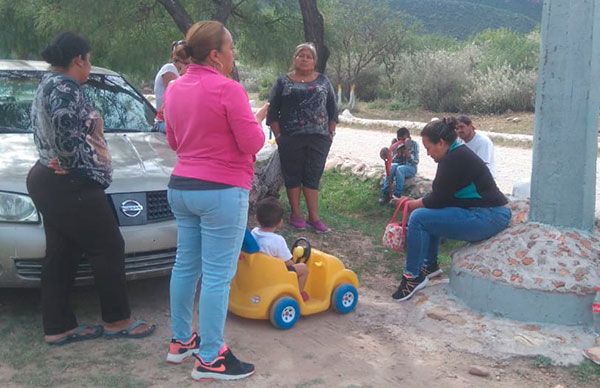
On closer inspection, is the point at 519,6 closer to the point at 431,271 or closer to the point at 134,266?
the point at 431,271

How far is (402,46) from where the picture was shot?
29422 mm

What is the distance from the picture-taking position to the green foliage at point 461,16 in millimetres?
60156

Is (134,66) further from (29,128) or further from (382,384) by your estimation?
(382,384)

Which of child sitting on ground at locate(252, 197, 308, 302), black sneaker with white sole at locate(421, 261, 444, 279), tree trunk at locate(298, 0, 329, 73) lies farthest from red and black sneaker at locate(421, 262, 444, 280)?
tree trunk at locate(298, 0, 329, 73)

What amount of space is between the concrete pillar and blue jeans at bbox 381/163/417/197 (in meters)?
3.87

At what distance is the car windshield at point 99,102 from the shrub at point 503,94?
17289mm

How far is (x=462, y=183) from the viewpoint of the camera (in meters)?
4.91

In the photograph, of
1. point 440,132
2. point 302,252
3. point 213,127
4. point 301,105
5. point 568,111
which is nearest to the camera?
point 213,127

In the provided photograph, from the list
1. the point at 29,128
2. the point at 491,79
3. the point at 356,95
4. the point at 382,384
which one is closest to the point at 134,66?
the point at 29,128

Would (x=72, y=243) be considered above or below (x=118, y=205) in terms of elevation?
below

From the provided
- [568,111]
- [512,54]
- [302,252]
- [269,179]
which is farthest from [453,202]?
[512,54]

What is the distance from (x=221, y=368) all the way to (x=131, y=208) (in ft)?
4.41

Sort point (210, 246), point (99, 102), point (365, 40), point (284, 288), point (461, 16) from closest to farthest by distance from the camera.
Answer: point (210, 246) → point (284, 288) → point (99, 102) → point (365, 40) → point (461, 16)

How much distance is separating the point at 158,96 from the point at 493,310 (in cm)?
369
